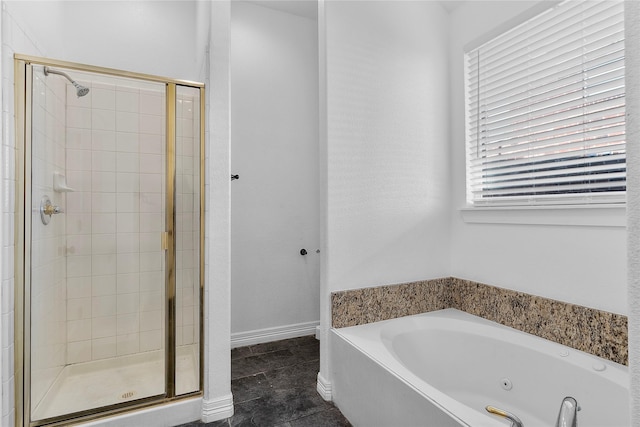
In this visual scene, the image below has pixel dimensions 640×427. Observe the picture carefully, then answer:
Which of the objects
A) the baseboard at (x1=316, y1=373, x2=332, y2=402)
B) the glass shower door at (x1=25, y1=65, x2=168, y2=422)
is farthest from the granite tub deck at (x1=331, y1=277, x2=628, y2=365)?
the glass shower door at (x1=25, y1=65, x2=168, y2=422)

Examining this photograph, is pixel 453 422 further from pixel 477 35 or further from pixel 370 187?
pixel 477 35

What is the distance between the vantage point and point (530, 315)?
5.93 ft

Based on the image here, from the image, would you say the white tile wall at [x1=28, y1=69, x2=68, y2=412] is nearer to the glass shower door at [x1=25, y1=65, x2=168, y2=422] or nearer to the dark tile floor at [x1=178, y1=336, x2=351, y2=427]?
the glass shower door at [x1=25, y1=65, x2=168, y2=422]

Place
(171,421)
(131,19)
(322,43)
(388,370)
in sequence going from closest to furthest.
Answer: (388,370), (171,421), (322,43), (131,19)

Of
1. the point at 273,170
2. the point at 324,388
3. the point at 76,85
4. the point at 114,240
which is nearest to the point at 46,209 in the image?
the point at 114,240

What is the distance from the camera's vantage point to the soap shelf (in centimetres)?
178

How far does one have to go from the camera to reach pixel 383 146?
213 centimetres

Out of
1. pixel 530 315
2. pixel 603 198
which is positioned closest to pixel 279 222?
pixel 530 315

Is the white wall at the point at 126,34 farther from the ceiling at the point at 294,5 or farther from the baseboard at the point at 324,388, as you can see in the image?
the baseboard at the point at 324,388

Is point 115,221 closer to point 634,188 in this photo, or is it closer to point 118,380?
point 118,380

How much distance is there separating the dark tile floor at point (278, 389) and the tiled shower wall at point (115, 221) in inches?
24.0

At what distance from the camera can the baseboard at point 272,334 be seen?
8.86ft

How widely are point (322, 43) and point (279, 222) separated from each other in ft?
4.78

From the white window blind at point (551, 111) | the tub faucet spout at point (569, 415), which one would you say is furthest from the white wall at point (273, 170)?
the tub faucet spout at point (569, 415)
